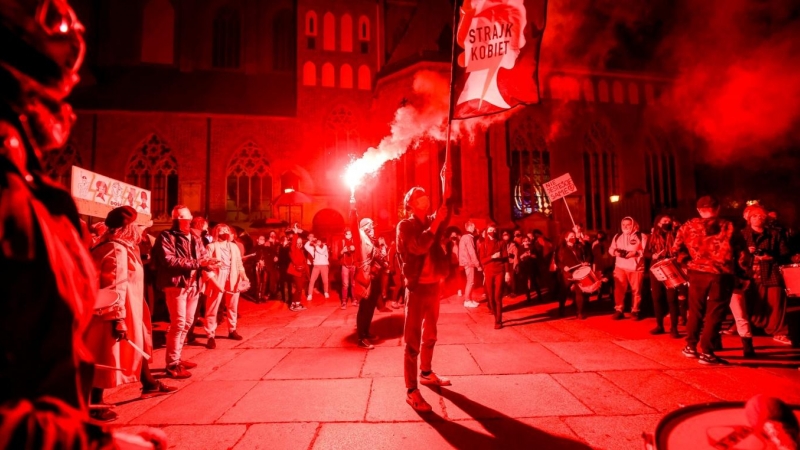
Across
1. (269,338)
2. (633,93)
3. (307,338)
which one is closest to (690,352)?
(307,338)

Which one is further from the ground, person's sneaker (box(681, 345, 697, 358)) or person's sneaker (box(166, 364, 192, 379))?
person's sneaker (box(681, 345, 697, 358))

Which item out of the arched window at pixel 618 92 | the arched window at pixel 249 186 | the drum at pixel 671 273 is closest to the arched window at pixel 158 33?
the arched window at pixel 249 186

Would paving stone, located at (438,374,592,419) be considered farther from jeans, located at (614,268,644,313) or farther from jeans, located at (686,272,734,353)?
jeans, located at (614,268,644,313)

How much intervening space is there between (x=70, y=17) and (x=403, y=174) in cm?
1652

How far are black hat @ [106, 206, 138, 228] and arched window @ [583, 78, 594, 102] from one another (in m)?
21.6

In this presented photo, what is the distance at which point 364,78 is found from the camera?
2103cm

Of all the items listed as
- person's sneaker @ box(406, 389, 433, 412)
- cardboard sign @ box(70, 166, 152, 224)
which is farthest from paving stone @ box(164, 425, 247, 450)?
cardboard sign @ box(70, 166, 152, 224)

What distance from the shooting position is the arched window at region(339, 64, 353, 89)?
2089cm

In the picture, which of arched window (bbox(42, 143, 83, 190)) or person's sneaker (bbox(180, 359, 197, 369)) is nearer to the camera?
person's sneaker (bbox(180, 359, 197, 369))

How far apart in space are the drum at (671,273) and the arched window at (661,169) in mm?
17899

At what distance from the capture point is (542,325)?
7.55 m

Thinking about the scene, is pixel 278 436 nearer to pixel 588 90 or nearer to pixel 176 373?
pixel 176 373

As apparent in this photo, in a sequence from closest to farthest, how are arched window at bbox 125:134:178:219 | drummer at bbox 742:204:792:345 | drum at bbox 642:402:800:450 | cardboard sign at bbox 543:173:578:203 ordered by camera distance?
1. drum at bbox 642:402:800:450
2. drummer at bbox 742:204:792:345
3. cardboard sign at bbox 543:173:578:203
4. arched window at bbox 125:134:178:219

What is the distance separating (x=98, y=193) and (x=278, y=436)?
7912 millimetres
